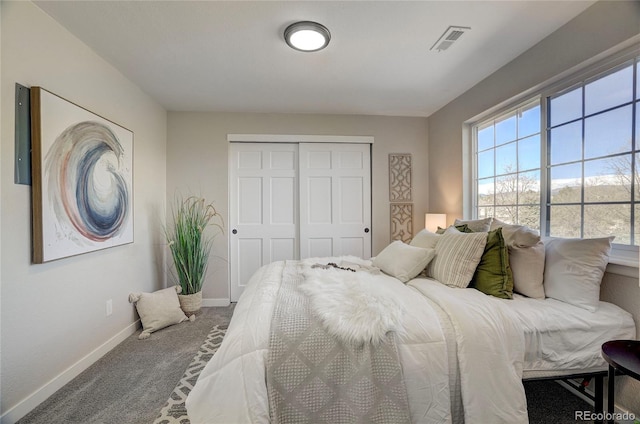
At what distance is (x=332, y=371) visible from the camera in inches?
45.6

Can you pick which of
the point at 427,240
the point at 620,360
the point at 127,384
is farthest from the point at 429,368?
the point at 127,384

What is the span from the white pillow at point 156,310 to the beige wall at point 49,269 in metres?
0.10

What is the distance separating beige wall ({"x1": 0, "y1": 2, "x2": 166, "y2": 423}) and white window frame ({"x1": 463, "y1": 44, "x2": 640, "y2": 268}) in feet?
11.2

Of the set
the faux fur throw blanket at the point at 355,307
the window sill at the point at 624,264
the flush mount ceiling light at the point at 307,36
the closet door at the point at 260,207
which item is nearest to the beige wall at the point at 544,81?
the window sill at the point at 624,264

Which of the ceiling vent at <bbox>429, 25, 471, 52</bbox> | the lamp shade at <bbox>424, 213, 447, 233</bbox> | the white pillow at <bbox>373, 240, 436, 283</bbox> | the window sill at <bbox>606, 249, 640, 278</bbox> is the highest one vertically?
the ceiling vent at <bbox>429, 25, 471, 52</bbox>

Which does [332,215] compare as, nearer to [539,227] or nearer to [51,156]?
[539,227]

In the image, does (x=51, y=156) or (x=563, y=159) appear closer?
(x=51, y=156)

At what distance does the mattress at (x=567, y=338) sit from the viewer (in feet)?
4.54

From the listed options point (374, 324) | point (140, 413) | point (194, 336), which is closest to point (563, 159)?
point (374, 324)

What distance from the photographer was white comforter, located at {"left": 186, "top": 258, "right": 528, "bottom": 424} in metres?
1.07

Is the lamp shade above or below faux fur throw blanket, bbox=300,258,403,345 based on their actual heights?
above

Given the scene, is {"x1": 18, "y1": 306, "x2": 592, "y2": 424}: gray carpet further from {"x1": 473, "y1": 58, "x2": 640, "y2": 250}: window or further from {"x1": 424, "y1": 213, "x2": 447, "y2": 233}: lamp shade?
{"x1": 424, "y1": 213, "x2": 447, "y2": 233}: lamp shade

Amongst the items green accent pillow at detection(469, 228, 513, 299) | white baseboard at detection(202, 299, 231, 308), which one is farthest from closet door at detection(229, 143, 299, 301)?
green accent pillow at detection(469, 228, 513, 299)

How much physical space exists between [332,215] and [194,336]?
2.05m
